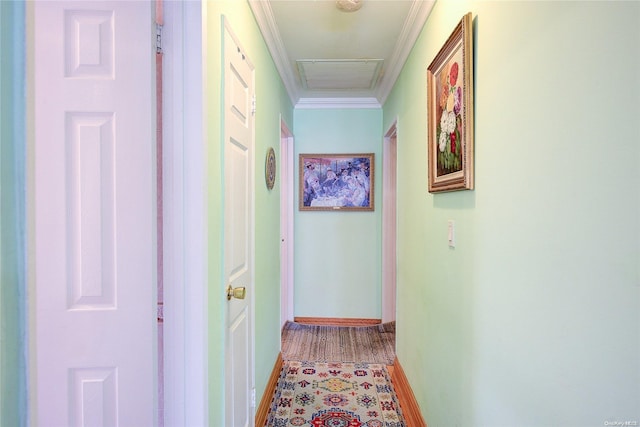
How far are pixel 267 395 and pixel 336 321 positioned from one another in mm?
1510

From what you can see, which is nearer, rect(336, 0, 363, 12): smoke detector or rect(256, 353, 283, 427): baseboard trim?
rect(336, 0, 363, 12): smoke detector

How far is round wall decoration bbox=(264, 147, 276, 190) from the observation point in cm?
208

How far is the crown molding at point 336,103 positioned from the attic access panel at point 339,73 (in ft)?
0.86

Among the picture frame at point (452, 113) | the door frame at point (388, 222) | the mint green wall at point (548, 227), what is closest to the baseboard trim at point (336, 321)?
the door frame at point (388, 222)

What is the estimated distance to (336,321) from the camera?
3.47 m

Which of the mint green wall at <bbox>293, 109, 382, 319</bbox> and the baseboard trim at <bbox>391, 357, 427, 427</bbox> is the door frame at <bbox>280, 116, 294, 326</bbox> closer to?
the mint green wall at <bbox>293, 109, 382, 319</bbox>

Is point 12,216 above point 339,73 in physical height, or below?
below

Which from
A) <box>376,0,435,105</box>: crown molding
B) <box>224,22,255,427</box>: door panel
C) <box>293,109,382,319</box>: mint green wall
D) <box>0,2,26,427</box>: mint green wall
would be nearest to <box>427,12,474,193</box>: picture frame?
<box>376,0,435,105</box>: crown molding

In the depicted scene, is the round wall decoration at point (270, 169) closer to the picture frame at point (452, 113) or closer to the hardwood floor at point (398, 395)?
the picture frame at point (452, 113)

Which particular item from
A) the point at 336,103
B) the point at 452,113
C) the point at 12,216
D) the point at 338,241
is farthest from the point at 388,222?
the point at 12,216

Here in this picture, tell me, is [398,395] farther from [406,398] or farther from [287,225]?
[287,225]

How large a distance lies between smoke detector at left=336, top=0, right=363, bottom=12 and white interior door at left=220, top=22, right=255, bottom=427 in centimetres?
65

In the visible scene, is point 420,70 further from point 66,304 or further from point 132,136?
point 66,304

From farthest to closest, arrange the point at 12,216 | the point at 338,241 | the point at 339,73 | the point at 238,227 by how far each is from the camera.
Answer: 1. the point at 338,241
2. the point at 339,73
3. the point at 238,227
4. the point at 12,216
